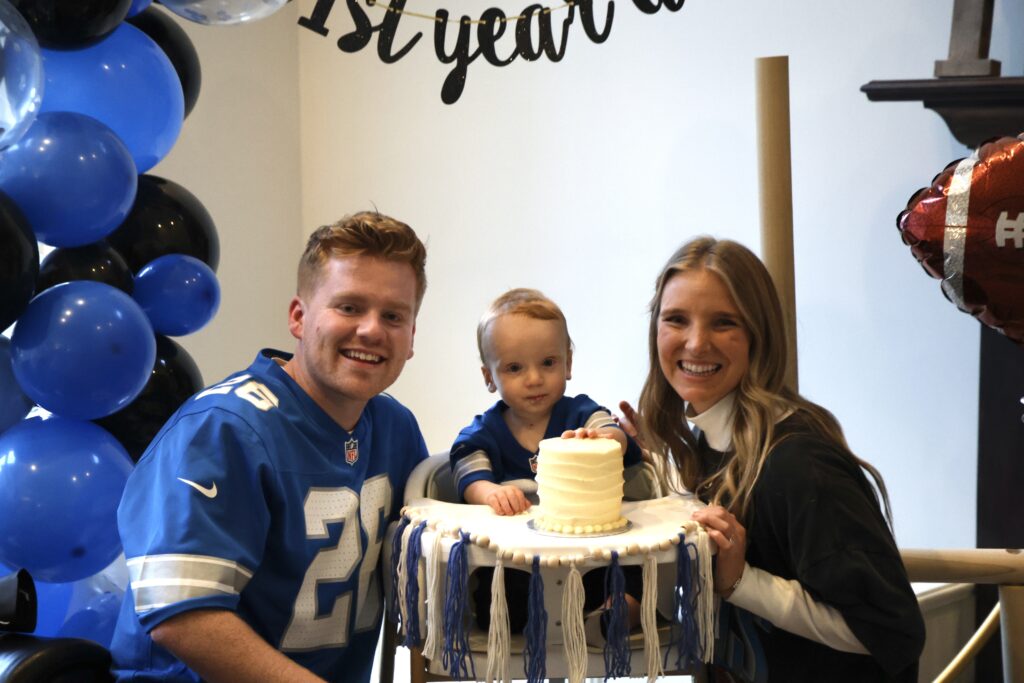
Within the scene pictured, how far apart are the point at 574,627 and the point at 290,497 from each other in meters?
0.41

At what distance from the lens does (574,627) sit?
146cm

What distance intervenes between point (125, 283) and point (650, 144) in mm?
1704

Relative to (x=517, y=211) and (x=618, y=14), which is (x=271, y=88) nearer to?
(x=517, y=211)

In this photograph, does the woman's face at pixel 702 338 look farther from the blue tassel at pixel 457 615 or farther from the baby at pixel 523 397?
the blue tassel at pixel 457 615

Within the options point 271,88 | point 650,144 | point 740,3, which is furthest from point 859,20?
point 271,88

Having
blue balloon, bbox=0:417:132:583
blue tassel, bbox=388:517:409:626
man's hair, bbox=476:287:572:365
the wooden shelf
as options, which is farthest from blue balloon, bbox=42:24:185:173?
the wooden shelf

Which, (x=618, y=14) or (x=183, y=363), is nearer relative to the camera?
(x=183, y=363)

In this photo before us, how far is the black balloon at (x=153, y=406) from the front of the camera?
2.11 meters

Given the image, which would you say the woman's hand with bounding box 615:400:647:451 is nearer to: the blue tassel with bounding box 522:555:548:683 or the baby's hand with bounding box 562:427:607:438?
the baby's hand with bounding box 562:427:607:438

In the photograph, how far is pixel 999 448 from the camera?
2.90 meters

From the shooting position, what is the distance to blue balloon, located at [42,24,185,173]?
1991 millimetres

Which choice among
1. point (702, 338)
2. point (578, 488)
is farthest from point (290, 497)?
point (702, 338)

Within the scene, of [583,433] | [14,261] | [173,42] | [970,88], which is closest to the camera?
[583,433]

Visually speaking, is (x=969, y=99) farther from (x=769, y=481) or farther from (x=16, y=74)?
(x=16, y=74)
